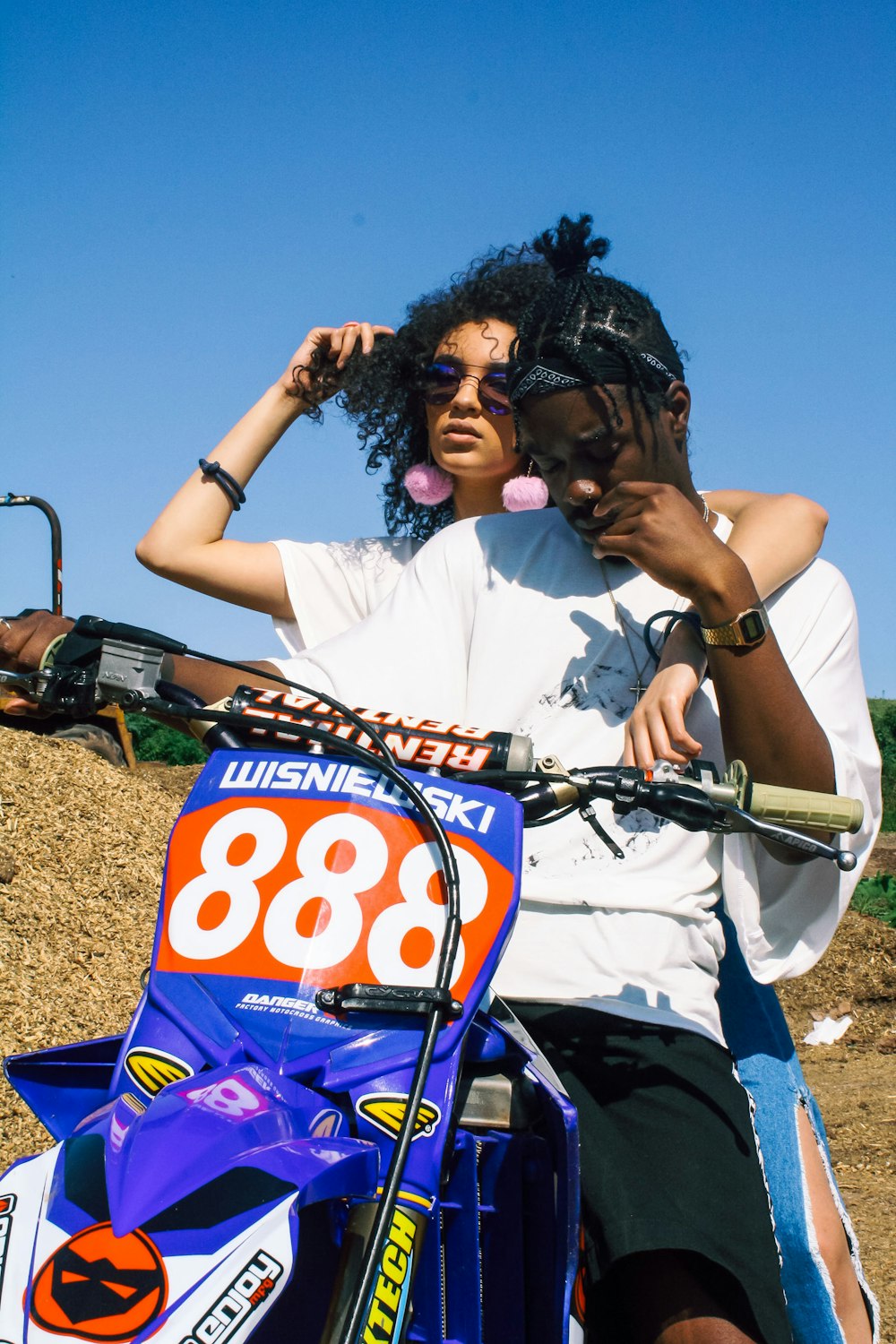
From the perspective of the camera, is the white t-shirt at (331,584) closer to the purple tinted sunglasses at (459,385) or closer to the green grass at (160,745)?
the purple tinted sunglasses at (459,385)

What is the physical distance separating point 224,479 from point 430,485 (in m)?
0.68

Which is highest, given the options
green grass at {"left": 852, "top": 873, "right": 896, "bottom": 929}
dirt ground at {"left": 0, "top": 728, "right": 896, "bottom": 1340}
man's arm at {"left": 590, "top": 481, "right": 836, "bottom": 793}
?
man's arm at {"left": 590, "top": 481, "right": 836, "bottom": 793}

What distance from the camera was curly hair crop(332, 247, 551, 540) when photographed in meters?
3.98

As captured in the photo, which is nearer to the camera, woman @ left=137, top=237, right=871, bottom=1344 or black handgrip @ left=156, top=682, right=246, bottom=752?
black handgrip @ left=156, top=682, right=246, bottom=752

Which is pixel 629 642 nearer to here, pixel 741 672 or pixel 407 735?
pixel 741 672

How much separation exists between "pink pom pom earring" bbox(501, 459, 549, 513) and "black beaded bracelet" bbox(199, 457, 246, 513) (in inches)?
37.7

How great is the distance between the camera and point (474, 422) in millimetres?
3572

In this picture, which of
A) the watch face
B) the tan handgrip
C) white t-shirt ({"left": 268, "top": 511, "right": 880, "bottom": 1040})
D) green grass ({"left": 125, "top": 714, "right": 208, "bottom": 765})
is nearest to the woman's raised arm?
white t-shirt ({"left": 268, "top": 511, "right": 880, "bottom": 1040})

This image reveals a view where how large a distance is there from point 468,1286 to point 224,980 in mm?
510

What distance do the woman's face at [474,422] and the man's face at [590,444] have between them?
996 mm

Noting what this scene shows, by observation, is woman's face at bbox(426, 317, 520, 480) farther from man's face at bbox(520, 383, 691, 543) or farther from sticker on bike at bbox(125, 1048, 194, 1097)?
sticker on bike at bbox(125, 1048, 194, 1097)

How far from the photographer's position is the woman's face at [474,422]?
11.7 ft

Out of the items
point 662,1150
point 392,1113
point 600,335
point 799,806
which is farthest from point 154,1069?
point 600,335

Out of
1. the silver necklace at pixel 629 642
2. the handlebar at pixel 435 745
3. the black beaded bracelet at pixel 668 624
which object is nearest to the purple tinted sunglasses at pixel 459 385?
the silver necklace at pixel 629 642
